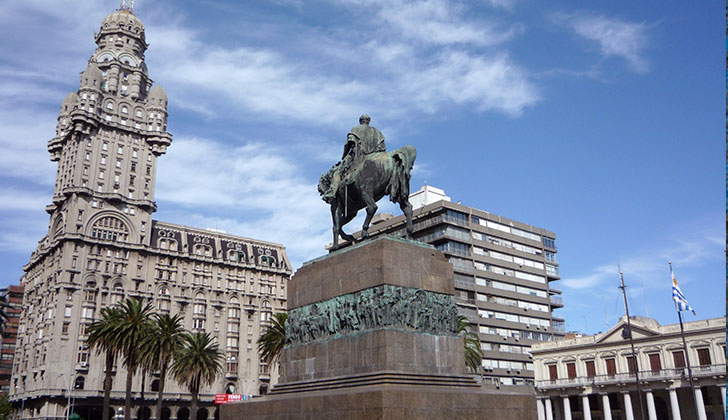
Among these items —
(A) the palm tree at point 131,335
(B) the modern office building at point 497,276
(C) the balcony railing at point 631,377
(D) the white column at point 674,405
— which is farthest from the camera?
(B) the modern office building at point 497,276

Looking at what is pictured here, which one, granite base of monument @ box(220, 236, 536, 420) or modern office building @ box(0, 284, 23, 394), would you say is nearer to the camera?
granite base of monument @ box(220, 236, 536, 420)

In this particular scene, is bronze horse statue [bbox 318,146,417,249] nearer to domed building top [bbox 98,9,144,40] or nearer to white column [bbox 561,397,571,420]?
white column [bbox 561,397,571,420]

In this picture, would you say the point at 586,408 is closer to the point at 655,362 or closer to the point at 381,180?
the point at 655,362

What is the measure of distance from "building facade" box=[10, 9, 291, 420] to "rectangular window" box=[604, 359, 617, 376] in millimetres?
52322

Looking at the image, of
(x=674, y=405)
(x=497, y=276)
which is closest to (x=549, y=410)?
(x=674, y=405)

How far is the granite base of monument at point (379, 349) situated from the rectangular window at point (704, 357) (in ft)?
174

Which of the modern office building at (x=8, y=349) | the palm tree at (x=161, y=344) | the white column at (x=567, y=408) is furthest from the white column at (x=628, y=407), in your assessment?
the modern office building at (x=8, y=349)

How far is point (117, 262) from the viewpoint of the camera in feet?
285

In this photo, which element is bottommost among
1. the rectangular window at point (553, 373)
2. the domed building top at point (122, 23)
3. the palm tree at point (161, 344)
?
the rectangular window at point (553, 373)

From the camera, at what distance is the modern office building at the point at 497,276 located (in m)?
84.9

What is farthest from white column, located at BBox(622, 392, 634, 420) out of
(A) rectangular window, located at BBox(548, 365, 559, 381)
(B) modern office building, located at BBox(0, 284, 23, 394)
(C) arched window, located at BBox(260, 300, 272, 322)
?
(B) modern office building, located at BBox(0, 284, 23, 394)

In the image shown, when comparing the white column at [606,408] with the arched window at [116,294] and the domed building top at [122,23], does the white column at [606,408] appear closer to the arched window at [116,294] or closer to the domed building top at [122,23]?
the arched window at [116,294]

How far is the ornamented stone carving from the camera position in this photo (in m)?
18.0

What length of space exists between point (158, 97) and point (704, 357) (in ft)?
277
